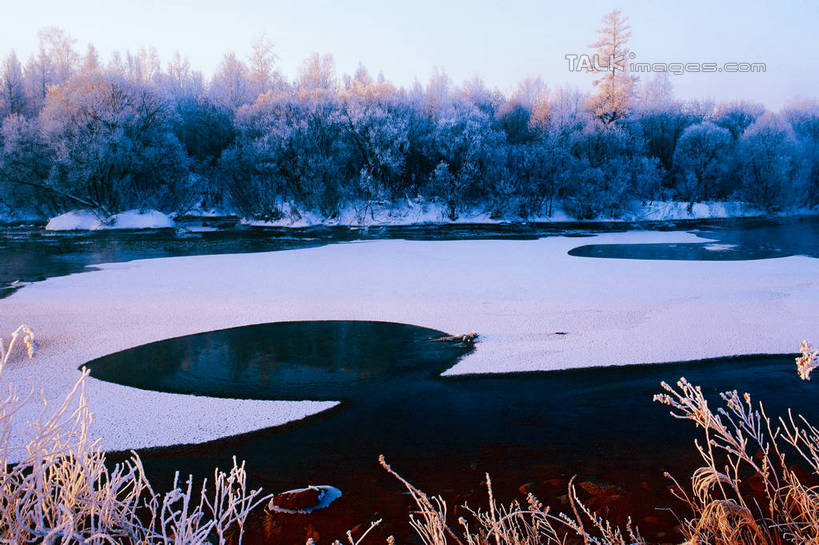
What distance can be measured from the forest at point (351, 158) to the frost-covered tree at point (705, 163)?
0.38 feet

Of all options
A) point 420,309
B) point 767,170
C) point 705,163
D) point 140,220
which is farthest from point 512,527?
point 767,170

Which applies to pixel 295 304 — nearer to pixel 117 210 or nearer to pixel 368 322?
pixel 368 322

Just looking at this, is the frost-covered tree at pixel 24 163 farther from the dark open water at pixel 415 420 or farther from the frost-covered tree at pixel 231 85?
the dark open water at pixel 415 420

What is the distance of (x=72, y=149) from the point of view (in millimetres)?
35062

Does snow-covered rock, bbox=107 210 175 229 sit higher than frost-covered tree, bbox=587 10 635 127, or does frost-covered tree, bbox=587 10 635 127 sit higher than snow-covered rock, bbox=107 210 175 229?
frost-covered tree, bbox=587 10 635 127

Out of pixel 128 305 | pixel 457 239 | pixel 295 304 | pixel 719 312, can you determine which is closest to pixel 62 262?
pixel 128 305

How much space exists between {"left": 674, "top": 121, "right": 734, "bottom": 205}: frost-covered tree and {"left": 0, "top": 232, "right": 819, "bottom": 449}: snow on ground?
34464 millimetres

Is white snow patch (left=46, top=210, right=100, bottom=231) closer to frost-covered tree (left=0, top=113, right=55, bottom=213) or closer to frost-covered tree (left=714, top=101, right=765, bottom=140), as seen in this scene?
frost-covered tree (left=0, top=113, right=55, bottom=213)

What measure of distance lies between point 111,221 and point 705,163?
4871cm

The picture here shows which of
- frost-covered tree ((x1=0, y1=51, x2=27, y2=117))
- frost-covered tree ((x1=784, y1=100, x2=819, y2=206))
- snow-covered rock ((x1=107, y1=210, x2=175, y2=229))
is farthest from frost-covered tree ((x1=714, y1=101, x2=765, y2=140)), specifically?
frost-covered tree ((x1=0, y1=51, x2=27, y2=117))

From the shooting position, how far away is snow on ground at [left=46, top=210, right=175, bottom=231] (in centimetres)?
3650

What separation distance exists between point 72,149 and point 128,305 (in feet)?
95.3

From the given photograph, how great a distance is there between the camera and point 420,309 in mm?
11523

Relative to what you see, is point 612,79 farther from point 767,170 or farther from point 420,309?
point 420,309
